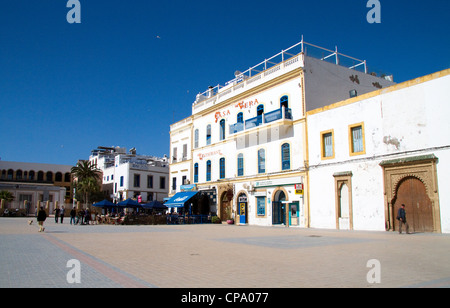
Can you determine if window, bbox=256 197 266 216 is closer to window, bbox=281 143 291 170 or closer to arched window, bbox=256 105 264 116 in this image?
window, bbox=281 143 291 170

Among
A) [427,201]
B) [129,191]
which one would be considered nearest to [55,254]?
[427,201]

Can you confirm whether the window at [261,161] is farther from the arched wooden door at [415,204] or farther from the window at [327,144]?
the arched wooden door at [415,204]

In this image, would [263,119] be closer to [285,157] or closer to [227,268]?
[285,157]

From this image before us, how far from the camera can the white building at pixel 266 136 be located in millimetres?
27281

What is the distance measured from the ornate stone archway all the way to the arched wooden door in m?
0.21

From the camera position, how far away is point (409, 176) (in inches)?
790

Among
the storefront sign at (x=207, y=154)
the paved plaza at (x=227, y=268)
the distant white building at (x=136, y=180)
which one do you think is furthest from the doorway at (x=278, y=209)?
the distant white building at (x=136, y=180)

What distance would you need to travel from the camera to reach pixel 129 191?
54.1m

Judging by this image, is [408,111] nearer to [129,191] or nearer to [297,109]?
[297,109]

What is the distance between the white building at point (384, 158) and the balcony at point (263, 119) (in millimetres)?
1946

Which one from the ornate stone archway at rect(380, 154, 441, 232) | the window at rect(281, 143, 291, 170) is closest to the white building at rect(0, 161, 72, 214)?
the window at rect(281, 143, 291, 170)

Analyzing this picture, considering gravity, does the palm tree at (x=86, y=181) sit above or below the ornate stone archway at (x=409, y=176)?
above

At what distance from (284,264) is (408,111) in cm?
1496

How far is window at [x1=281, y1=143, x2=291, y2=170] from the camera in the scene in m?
28.1
